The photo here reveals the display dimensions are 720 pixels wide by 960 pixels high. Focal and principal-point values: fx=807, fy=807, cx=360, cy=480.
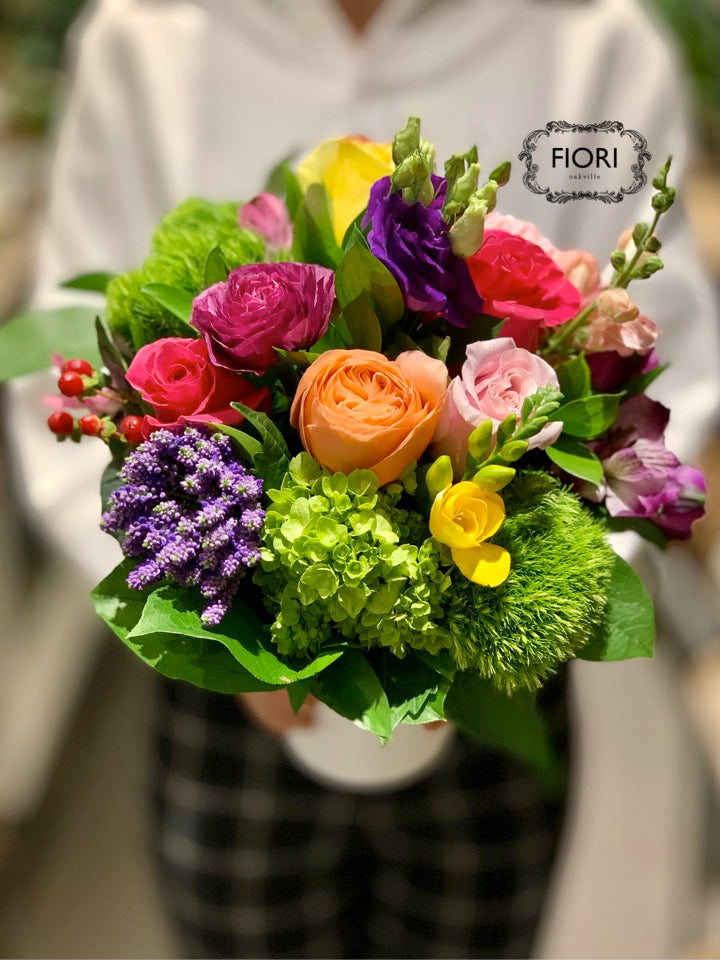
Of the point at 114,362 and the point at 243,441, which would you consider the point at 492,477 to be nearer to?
the point at 243,441

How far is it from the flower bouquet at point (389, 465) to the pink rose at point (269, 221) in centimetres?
7

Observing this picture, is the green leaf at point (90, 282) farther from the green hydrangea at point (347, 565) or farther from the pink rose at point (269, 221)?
the green hydrangea at point (347, 565)

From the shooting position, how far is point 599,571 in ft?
1.45

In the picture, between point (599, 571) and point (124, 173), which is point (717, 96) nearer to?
point (124, 173)

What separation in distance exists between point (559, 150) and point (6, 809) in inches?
54.3

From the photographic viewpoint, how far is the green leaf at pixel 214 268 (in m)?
0.46

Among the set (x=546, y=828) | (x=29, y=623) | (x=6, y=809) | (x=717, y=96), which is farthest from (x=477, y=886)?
(x=717, y=96)

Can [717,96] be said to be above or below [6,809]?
above

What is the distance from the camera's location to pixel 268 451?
43 cm

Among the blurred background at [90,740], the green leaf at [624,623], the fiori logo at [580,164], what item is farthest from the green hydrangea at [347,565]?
the blurred background at [90,740]

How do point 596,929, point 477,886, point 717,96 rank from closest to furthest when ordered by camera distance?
point 477,886
point 596,929
point 717,96

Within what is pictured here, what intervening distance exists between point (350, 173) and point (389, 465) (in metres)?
0.20

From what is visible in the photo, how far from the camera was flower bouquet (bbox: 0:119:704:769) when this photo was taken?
405 mm

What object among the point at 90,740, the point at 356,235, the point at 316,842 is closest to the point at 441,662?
the point at 356,235
